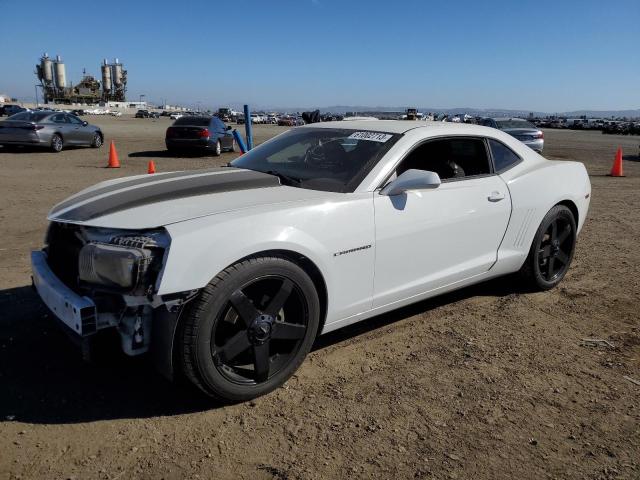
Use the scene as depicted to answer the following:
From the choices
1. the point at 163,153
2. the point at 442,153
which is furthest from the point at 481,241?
the point at 163,153

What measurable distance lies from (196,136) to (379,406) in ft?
51.3

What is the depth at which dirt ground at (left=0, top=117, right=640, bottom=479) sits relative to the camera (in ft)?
8.01

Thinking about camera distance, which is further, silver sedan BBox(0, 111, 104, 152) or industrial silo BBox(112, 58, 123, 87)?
industrial silo BBox(112, 58, 123, 87)

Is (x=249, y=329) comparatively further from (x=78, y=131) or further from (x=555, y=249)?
(x=78, y=131)

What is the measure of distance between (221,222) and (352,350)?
1.44 m

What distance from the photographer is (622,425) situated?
9.14 feet

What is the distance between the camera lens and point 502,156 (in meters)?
4.36

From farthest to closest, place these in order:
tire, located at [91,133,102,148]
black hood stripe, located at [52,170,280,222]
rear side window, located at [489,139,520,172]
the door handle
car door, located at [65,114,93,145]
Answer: tire, located at [91,133,102,148] < car door, located at [65,114,93,145] < rear side window, located at [489,139,520,172] < the door handle < black hood stripe, located at [52,170,280,222]

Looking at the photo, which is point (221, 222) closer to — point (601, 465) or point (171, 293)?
point (171, 293)

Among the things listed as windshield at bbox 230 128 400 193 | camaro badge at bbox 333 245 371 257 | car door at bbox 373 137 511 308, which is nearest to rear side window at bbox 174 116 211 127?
windshield at bbox 230 128 400 193

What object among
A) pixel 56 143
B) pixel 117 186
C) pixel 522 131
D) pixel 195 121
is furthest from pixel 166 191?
pixel 522 131

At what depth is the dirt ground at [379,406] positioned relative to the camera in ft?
8.01

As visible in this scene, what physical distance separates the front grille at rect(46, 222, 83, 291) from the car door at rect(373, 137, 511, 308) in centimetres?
177

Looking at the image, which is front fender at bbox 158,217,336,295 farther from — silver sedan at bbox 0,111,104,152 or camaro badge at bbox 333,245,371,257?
→ silver sedan at bbox 0,111,104,152
